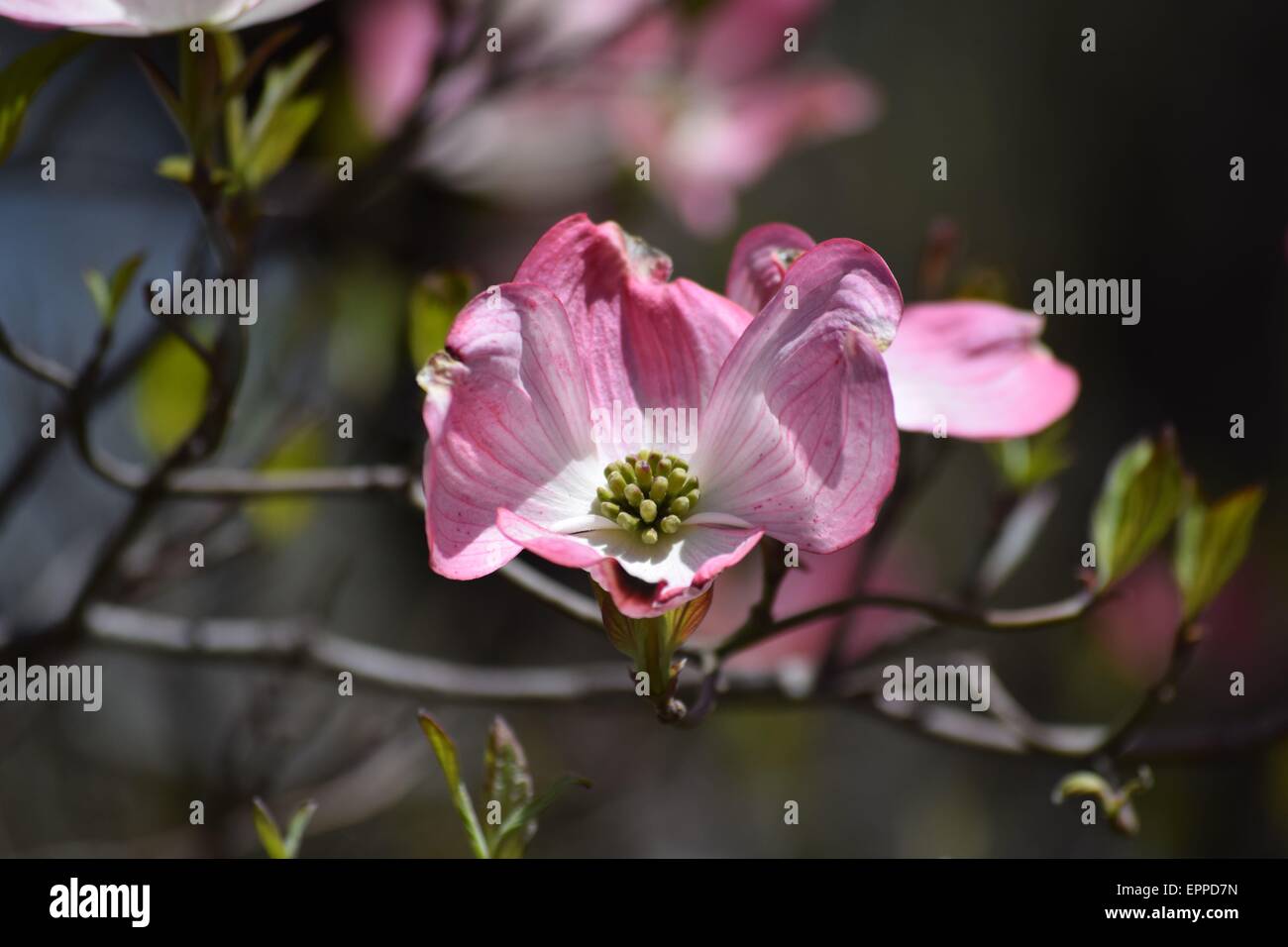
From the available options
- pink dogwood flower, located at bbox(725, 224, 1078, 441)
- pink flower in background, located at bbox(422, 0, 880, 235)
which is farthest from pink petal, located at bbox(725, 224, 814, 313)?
pink flower in background, located at bbox(422, 0, 880, 235)

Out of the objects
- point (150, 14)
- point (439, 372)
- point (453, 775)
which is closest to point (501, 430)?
point (439, 372)

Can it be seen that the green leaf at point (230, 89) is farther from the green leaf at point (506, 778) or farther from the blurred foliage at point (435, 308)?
the green leaf at point (506, 778)

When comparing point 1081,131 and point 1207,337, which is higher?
point 1081,131

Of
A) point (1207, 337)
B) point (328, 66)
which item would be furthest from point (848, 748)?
point (328, 66)

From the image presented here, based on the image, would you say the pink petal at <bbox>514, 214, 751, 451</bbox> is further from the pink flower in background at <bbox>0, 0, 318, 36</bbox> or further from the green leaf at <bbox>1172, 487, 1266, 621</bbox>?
the green leaf at <bbox>1172, 487, 1266, 621</bbox>

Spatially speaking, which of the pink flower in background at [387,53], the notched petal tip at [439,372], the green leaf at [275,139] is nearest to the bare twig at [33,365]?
the green leaf at [275,139]
